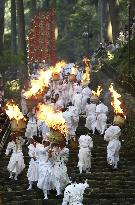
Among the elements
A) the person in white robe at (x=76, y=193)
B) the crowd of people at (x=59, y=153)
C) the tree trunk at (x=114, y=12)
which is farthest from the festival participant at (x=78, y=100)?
the tree trunk at (x=114, y=12)

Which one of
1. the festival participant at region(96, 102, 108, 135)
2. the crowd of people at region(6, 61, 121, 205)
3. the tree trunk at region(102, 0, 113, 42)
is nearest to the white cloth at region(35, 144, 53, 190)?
the crowd of people at region(6, 61, 121, 205)

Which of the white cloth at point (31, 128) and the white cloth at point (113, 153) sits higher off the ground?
the white cloth at point (31, 128)

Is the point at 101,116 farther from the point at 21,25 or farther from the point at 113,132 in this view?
the point at 21,25

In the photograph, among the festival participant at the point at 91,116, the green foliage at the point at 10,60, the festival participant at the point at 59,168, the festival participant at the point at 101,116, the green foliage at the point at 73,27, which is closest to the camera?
the festival participant at the point at 59,168

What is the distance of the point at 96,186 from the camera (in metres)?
14.7

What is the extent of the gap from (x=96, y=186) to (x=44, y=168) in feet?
5.48

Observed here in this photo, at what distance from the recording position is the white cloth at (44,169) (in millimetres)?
13891

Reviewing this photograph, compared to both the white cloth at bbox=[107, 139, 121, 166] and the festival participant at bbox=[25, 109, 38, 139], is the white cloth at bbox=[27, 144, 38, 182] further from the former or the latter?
the festival participant at bbox=[25, 109, 38, 139]

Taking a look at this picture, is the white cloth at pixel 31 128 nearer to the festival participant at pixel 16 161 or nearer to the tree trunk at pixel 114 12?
the festival participant at pixel 16 161

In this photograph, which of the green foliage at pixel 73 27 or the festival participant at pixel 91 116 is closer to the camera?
the festival participant at pixel 91 116

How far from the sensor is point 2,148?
1822cm

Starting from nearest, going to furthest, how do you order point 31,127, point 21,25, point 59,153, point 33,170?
point 59,153
point 33,170
point 31,127
point 21,25

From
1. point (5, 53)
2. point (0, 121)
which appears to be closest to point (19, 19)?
point (5, 53)

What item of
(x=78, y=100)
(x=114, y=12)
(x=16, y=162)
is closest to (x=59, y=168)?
(x=16, y=162)
